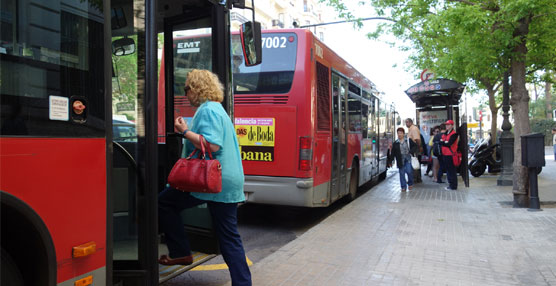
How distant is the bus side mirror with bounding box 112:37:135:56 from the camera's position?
3446mm

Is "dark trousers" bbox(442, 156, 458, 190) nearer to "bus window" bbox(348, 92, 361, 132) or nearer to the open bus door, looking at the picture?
"bus window" bbox(348, 92, 361, 132)

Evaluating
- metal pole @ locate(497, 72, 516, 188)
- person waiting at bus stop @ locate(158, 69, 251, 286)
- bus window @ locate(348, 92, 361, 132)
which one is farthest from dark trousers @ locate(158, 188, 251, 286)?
metal pole @ locate(497, 72, 516, 188)

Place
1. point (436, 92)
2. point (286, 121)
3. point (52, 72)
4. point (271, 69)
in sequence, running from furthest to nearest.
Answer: point (436, 92), point (271, 69), point (286, 121), point (52, 72)

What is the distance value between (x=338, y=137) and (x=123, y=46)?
5010mm

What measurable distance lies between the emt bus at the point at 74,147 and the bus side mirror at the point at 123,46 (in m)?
0.20

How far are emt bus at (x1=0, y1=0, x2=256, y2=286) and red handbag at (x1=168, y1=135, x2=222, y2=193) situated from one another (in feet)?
0.70

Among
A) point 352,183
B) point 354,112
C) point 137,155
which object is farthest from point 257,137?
point 137,155

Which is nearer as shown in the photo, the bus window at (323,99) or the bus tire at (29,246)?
the bus tire at (29,246)

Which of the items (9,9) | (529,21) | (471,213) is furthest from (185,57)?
(529,21)

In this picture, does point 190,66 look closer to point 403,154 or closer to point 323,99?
point 323,99

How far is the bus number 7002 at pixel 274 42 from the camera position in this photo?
6724 mm

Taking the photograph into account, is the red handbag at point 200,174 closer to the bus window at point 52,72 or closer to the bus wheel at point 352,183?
the bus window at point 52,72

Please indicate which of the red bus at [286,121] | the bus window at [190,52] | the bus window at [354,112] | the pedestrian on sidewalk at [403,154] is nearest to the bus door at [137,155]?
the bus window at [190,52]

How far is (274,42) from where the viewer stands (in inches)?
267
